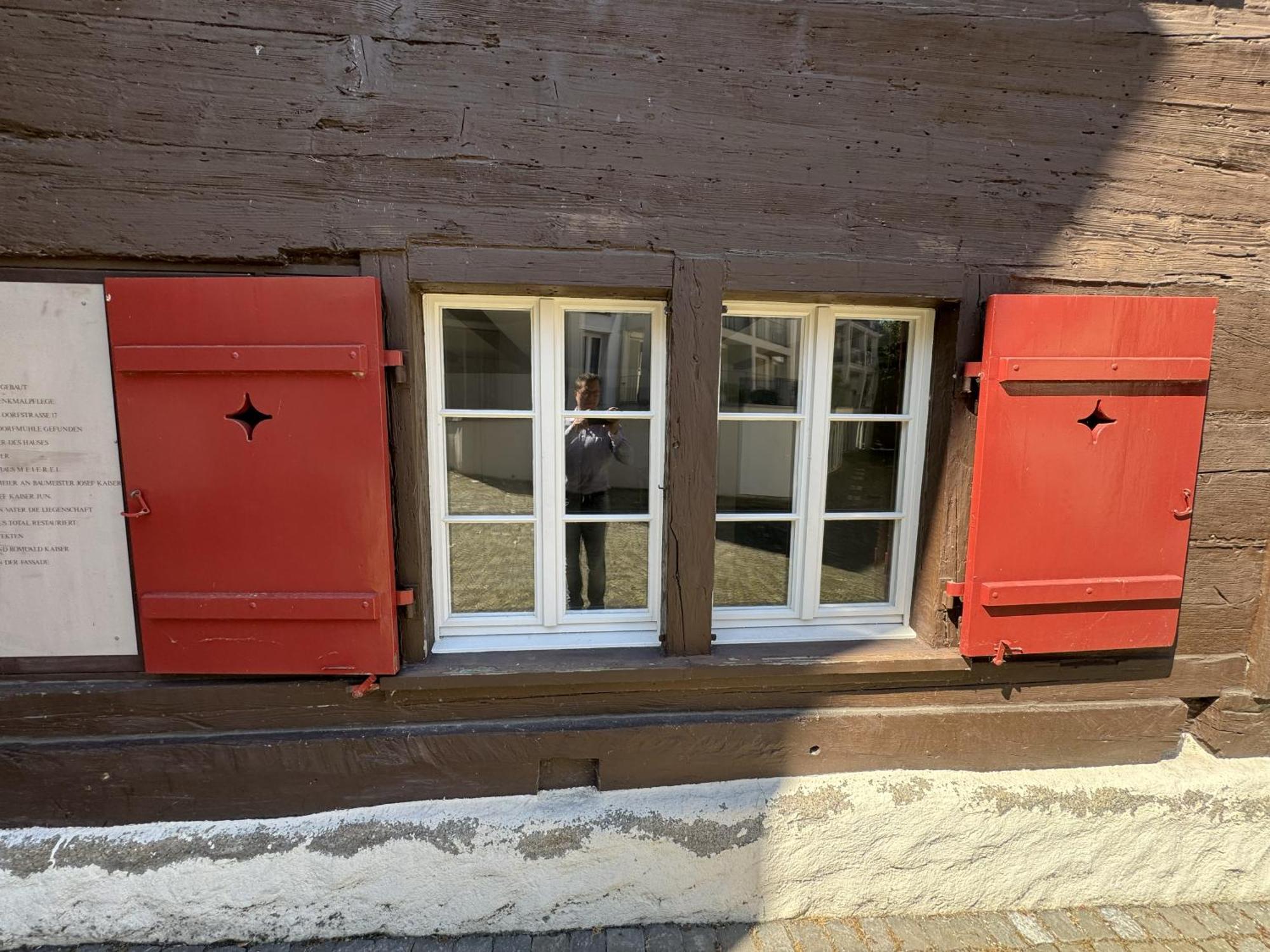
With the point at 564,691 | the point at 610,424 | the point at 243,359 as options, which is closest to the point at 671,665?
the point at 564,691

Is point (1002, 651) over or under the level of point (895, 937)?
over

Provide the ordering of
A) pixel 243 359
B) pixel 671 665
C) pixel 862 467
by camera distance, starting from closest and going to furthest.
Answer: pixel 243 359
pixel 671 665
pixel 862 467

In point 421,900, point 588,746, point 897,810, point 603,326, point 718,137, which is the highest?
point 718,137

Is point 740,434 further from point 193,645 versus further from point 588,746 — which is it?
point 193,645

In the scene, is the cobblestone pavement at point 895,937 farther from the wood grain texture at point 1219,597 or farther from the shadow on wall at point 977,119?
the wood grain texture at point 1219,597

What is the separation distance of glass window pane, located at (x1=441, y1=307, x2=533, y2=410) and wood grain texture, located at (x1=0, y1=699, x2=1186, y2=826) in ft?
3.88

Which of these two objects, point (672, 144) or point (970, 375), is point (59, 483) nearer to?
point (672, 144)

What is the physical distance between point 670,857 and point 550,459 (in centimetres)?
150

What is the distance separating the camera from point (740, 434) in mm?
2318

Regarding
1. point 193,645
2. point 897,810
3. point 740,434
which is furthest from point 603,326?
point 897,810

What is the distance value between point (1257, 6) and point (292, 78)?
3202 millimetres

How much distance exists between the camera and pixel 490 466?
2230 mm

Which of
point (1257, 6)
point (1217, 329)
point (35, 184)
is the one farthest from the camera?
point (1217, 329)

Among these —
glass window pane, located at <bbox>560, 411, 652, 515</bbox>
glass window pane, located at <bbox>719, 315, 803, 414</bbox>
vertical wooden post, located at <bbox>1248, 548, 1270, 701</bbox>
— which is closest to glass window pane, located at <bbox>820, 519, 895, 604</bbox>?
glass window pane, located at <bbox>719, 315, 803, 414</bbox>
